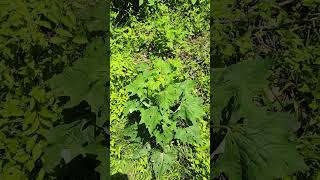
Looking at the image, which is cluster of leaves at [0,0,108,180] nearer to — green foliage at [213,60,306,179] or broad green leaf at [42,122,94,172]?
broad green leaf at [42,122,94,172]

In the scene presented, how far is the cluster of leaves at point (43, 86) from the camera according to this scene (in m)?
2.21

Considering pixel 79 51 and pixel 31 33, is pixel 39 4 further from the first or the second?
pixel 79 51

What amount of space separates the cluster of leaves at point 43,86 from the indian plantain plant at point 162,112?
1.50ft

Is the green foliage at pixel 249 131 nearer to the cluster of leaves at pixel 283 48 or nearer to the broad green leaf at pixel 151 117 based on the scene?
the cluster of leaves at pixel 283 48

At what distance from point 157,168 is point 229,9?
110 centimetres

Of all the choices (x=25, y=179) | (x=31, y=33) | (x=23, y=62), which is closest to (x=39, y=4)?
(x=31, y=33)

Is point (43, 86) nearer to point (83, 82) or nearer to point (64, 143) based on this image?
point (83, 82)

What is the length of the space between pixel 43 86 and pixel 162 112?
0.81m

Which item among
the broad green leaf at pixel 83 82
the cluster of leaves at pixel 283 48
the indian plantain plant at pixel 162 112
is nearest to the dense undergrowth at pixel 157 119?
the indian plantain plant at pixel 162 112

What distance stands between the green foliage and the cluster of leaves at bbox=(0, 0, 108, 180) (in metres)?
0.65

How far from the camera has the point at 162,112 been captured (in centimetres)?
284

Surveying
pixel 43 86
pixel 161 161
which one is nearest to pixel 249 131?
pixel 161 161

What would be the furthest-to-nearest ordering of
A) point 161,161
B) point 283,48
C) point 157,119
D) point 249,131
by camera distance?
1. point 161,161
2. point 157,119
3. point 283,48
4. point 249,131

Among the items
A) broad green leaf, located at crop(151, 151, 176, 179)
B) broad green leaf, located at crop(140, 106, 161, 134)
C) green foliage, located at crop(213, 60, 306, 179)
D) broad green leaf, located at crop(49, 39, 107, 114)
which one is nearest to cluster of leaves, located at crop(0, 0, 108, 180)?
broad green leaf, located at crop(49, 39, 107, 114)
